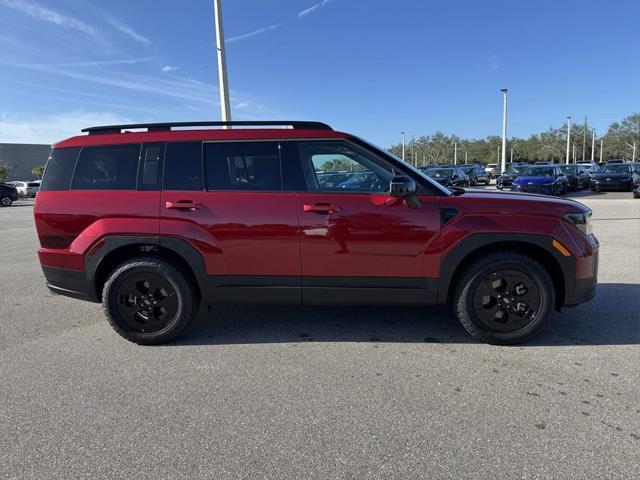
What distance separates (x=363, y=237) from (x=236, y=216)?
1.13 metres

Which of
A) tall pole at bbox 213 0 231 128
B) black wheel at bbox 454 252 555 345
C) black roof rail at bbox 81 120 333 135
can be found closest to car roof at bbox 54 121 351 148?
black roof rail at bbox 81 120 333 135

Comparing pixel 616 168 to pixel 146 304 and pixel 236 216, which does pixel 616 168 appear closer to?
pixel 236 216

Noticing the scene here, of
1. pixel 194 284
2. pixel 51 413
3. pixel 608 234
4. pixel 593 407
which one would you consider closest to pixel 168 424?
pixel 51 413

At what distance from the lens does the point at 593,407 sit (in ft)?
9.32

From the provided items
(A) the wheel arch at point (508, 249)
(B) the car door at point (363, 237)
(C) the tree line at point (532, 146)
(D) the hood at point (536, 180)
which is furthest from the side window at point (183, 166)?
(C) the tree line at point (532, 146)

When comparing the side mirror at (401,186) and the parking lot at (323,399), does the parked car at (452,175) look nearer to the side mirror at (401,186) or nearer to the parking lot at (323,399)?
the parking lot at (323,399)

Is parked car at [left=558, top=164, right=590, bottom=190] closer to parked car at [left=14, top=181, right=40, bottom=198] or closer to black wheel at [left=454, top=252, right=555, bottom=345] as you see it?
black wheel at [left=454, top=252, right=555, bottom=345]

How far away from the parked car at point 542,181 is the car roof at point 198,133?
18.4m

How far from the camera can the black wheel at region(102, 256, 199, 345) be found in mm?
3949

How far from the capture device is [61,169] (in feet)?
13.2

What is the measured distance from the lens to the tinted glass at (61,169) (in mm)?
4016

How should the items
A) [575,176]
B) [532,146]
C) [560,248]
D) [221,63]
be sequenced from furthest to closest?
1. [532,146]
2. [575,176]
3. [221,63]
4. [560,248]

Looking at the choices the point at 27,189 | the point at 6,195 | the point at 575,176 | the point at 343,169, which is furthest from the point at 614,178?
the point at 27,189

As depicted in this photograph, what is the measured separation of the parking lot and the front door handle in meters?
1.24
